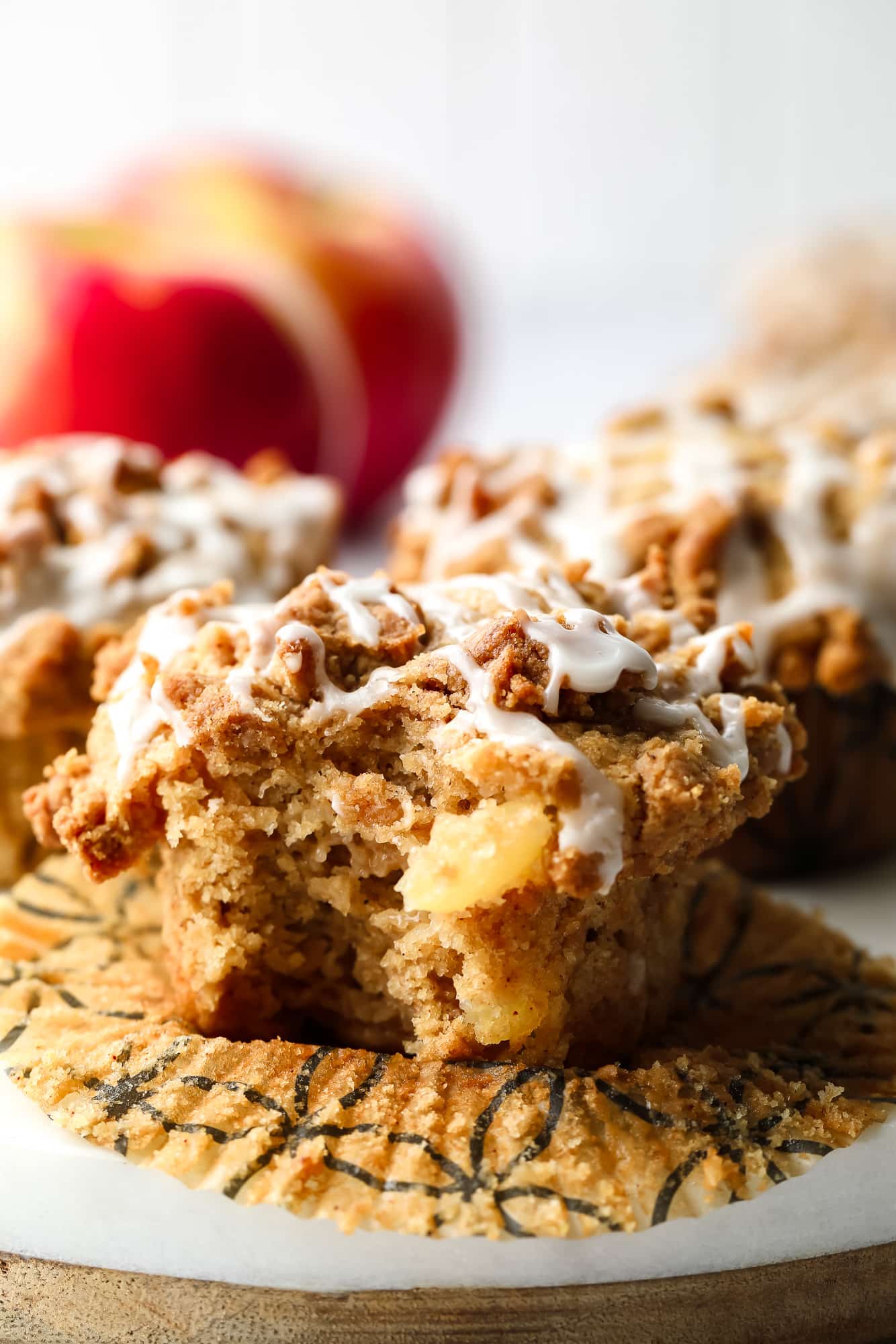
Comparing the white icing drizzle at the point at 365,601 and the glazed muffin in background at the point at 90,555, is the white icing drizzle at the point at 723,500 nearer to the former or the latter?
the glazed muffin in background at the point at 90,555

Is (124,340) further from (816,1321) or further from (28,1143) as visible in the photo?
(816,1321)

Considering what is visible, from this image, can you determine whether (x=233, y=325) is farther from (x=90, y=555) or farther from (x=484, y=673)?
(x=484, y=673)

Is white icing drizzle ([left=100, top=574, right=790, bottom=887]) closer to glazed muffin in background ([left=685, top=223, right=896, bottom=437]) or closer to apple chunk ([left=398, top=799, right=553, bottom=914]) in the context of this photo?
apple chunk ([left=398, top=799, right=553, bottom=914])

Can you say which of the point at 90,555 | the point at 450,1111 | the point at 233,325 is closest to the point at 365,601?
the point at 450,1111

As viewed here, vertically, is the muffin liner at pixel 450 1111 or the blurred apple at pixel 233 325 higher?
the blurred apple at pixel 233 325

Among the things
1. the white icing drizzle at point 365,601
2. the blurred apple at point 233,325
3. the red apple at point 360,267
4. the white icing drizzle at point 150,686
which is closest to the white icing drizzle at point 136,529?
the white icing drizzle at point 150,686

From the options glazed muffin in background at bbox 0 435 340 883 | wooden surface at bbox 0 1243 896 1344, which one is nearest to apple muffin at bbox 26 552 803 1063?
wooden surface at bbox 0 1243 896 1344
